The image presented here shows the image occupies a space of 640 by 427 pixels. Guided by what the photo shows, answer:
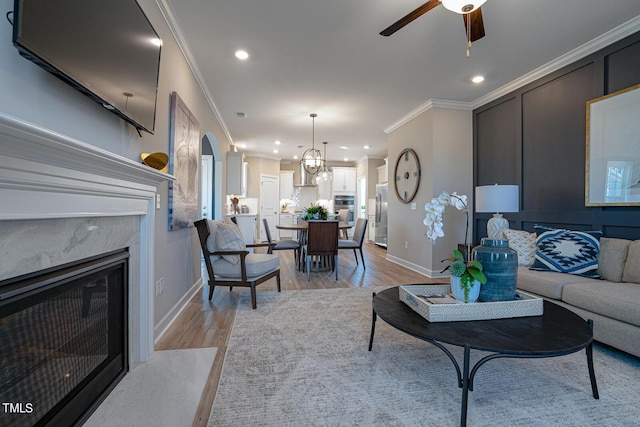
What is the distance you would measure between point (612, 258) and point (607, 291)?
57 centimetres

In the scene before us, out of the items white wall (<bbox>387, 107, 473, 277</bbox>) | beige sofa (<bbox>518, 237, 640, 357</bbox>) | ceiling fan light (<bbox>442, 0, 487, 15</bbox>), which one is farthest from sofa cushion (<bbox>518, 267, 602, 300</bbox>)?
ceiling fan light (<bbox>442, 0, 487, 15</bbox>)

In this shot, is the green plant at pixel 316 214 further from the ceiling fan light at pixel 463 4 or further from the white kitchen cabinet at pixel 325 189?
the white kitchen cabinet at pixel 325 189

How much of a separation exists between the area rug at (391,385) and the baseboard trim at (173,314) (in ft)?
1.86

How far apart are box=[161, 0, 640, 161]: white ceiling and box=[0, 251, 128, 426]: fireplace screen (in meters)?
2.26

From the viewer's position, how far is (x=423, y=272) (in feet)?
15.1

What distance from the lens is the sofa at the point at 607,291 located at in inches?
74.7

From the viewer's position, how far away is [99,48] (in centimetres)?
131

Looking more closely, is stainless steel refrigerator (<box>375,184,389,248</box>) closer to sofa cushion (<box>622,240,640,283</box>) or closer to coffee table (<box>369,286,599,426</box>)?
sofa cushion (<box>622,240,640,283</box>)

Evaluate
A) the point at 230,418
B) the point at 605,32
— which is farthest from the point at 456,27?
the point at 230,418

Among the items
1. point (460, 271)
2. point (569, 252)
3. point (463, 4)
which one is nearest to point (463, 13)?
point (463, 4)

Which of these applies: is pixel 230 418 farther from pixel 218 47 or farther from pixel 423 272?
pixel 423 272

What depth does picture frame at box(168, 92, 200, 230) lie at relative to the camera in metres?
2.59

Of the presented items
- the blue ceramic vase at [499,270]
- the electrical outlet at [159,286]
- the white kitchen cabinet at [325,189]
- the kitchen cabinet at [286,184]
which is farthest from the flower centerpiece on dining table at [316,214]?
the kitchen cabinet at [286,184]

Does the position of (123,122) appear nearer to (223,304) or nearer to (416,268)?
(223,304)
